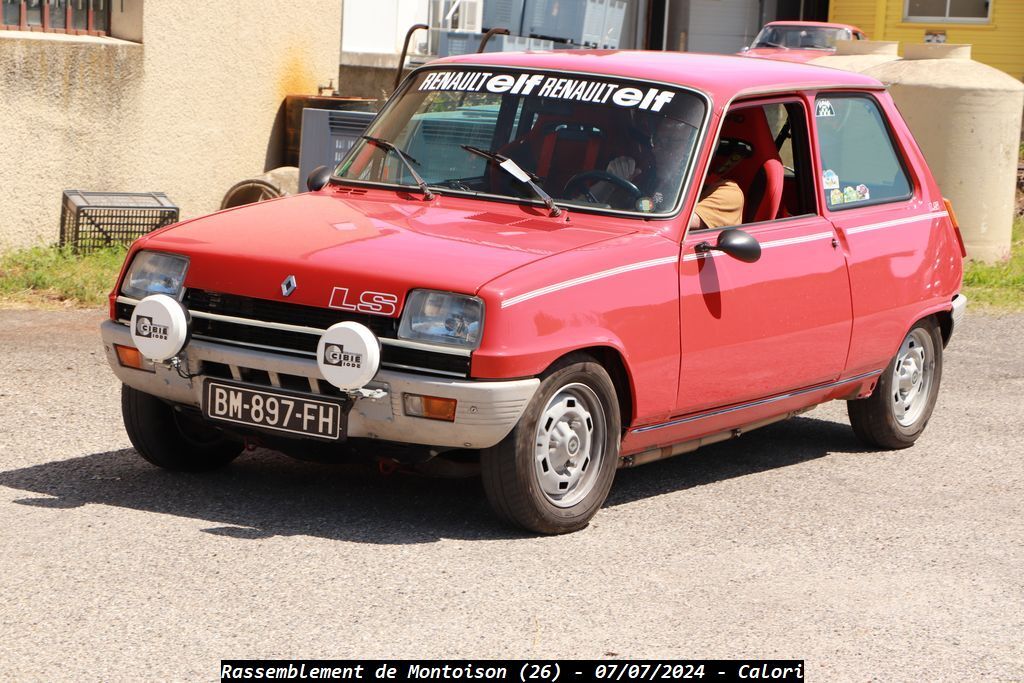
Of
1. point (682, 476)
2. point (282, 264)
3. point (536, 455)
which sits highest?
point (282, 264)

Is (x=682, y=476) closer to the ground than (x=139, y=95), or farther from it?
closer to the ground

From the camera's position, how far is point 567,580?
5148 millimetres

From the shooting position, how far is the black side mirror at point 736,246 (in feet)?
19.9

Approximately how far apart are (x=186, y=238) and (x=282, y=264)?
0.55 metres

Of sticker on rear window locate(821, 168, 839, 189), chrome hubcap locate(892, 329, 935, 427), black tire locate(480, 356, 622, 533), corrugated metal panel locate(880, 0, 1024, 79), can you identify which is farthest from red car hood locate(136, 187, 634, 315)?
corrugated metal panel locate(880, 0, 1024, 79)

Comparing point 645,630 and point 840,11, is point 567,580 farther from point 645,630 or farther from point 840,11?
point 840,11

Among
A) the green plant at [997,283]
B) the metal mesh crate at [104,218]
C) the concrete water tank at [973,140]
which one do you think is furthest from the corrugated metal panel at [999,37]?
the metal mesh crate at [104,218]

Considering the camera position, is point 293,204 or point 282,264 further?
point 293,204

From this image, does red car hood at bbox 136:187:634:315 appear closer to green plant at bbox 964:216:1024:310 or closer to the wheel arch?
the wheel arch

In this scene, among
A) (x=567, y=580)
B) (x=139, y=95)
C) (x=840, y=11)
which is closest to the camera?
(x=567, y=580)

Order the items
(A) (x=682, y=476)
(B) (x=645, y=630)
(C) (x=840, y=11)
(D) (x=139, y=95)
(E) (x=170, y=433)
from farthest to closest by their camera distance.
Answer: (C) (x=840, y=11), (D) (x=139, y=95), (A) (x=682, y=476), (E) (x=170, y=433), (B) (x=645, y=630)

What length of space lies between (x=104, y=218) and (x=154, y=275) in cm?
624

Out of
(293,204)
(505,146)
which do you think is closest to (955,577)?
(505,146)

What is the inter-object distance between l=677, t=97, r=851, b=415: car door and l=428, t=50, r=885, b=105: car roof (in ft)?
0.34
